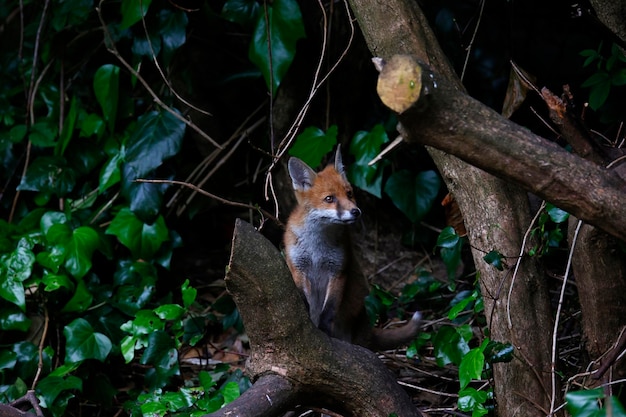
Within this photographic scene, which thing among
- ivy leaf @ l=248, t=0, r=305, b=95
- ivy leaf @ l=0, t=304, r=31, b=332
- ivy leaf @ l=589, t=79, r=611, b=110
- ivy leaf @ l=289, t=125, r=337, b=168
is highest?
ivy leaf @ l=248, t=0, r=305, b=95

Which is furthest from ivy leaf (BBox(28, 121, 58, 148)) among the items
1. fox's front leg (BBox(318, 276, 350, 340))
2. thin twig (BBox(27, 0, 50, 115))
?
fox's front leg (BBox(318, 276, 350, 340))

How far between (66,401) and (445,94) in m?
3.59

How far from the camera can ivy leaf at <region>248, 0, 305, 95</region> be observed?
560cm

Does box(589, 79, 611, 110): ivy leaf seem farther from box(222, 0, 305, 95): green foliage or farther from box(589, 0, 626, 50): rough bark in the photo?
box(222, 0, 305, 95): green foliage

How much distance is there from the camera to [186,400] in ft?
14.0

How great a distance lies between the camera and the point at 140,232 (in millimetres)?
6234

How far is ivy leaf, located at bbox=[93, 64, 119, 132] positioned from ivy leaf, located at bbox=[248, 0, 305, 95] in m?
1.40

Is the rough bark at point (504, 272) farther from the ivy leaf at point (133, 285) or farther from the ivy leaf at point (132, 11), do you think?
the ivy leaf at point (133, 285)

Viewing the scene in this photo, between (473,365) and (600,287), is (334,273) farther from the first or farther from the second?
(600,287)

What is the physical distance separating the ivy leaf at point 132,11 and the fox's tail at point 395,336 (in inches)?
117

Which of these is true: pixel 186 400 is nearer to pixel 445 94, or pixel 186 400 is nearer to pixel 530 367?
pixel 530 367

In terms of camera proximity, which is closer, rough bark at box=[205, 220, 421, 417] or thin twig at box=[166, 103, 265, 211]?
rough bark at box=[205, 220, 421, 417]

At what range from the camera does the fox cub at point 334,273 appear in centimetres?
502

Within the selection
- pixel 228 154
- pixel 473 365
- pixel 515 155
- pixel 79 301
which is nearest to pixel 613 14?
pixel 515 155
